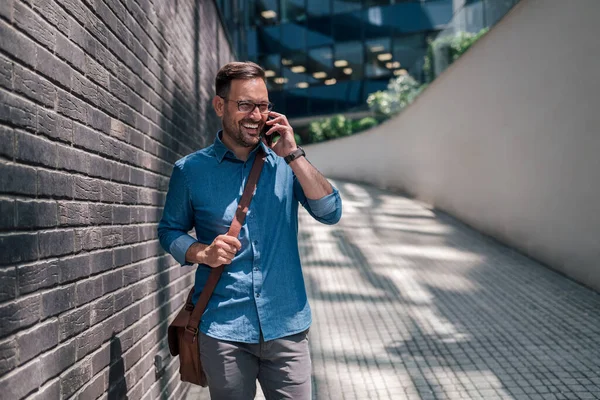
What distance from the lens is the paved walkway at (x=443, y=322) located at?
160 inches

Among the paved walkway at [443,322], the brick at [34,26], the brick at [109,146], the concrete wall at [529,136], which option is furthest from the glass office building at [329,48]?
the brick at [34,26]

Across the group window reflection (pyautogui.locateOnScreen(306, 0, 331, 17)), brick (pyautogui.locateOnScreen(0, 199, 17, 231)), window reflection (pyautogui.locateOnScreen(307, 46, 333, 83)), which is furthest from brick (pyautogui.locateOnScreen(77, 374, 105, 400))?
window reflection (pyautogui.locateOnScreen(306, 0, 331, 17))

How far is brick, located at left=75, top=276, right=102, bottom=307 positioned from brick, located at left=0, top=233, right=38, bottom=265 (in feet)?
1.24

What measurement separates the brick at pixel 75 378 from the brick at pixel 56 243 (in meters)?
0.42

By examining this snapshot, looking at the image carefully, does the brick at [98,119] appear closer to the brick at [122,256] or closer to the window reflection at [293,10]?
the brick at [122,256]

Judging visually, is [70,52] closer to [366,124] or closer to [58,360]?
[58,360]

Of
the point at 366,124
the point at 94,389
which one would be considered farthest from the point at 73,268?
the point at 366,124

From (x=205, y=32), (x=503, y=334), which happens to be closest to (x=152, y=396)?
(x=503, y=334)

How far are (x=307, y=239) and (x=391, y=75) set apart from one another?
17.1 metres

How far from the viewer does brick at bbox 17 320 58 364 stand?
1617 millimetres

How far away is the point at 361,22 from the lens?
81.3ft

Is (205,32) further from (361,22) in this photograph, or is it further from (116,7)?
(361,22)

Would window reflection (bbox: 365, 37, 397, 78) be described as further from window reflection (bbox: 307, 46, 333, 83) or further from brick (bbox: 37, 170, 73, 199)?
brick (bbox: 37, 170, 73, 199)

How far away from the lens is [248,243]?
2.13m
